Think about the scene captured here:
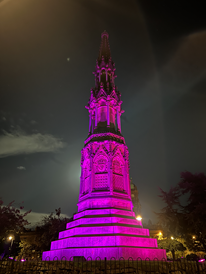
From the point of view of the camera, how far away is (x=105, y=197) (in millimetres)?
20203

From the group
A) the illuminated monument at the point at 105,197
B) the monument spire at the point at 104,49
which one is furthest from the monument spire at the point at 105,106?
the monument spire at the point at 104,49

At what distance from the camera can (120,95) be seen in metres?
27.5

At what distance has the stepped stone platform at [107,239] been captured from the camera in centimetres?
1522

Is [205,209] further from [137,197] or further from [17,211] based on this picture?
[137,197]

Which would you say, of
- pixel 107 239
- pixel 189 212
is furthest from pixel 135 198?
pixel 107 239

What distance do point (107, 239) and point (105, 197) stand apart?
14.9ft

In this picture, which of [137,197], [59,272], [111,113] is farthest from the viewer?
[137,197]

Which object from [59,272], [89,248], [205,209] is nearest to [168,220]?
[205,209]

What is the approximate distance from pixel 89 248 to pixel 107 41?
3025 centimetres

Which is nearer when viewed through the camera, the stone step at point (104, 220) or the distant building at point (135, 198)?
the stone step at point (104, 220)

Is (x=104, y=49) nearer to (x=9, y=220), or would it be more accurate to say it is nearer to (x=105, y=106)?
(x=105, y=106)

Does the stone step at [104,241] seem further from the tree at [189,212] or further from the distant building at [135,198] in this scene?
the distant building at [135,198]

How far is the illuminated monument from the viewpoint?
16.1m

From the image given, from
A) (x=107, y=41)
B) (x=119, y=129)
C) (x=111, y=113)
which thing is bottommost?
(x=119, y=129)
